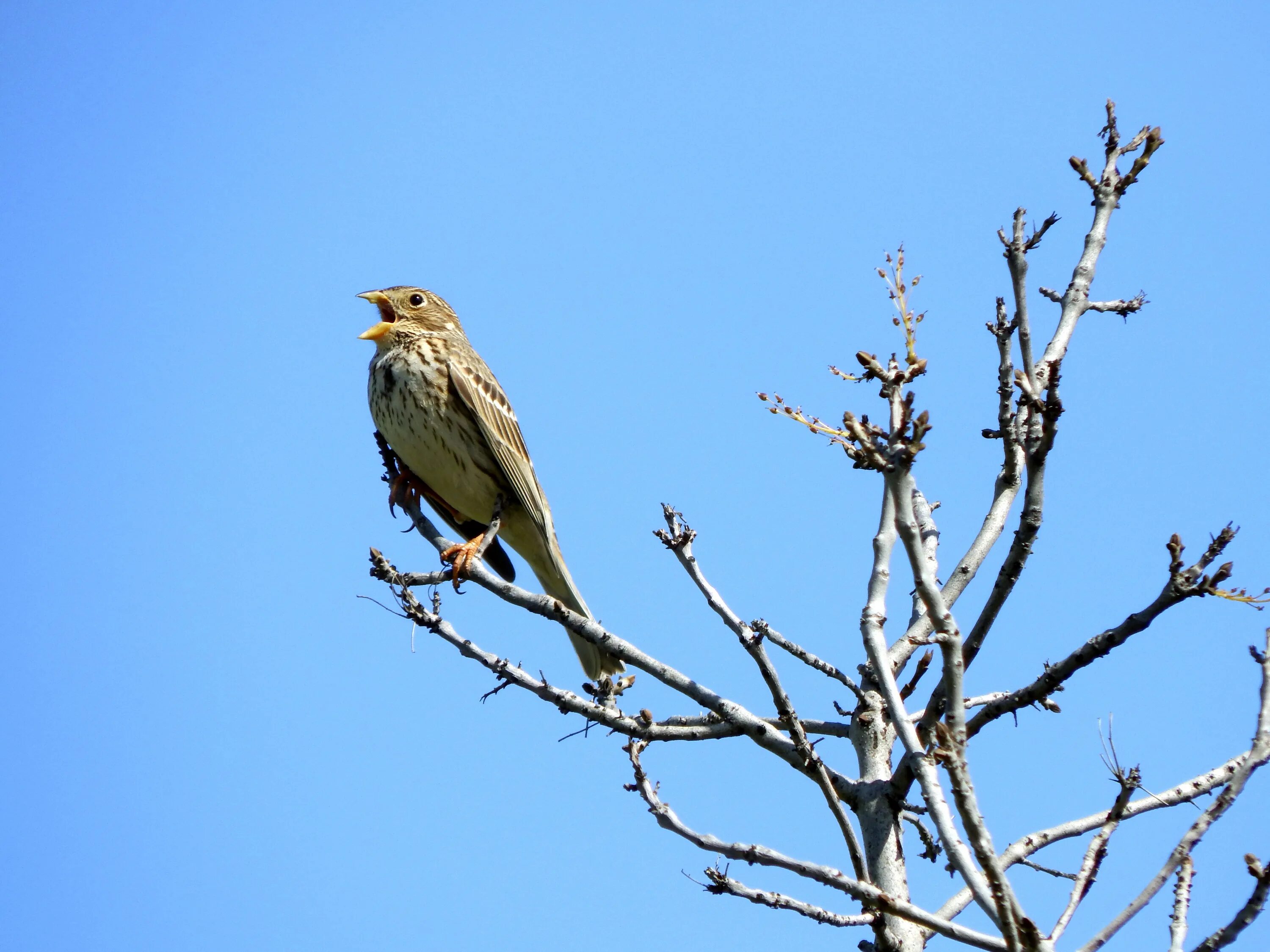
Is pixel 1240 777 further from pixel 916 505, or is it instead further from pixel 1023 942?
pixel 916 505

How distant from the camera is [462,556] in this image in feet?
17.9

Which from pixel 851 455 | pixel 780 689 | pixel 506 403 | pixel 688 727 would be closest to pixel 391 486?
pixel 506 403

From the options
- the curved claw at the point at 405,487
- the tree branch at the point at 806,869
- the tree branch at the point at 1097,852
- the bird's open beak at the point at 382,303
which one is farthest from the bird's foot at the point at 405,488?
the tree branch at the point at 1097,852

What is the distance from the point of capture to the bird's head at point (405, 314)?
25.6 ft

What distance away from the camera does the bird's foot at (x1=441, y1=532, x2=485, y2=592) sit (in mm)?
5282

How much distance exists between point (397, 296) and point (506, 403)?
1212 mm

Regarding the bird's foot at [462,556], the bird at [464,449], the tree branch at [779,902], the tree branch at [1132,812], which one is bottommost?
the tree branch at [779,902]

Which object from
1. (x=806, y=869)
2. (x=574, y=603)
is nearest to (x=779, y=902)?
(x=806, y=869)

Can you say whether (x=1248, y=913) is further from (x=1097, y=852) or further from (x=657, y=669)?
(x=657, y=669)

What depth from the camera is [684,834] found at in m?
4.20

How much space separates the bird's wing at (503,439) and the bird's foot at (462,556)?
3.33 ft

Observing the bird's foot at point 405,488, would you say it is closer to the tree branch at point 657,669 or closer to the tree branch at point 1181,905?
the tree branch at point 657,669

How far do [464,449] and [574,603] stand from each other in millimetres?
1228

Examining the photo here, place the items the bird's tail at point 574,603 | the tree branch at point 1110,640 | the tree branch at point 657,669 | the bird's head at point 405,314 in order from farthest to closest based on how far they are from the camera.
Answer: the bird's head at point 405,314 < the bird's tail at point 574,603 < the tree branch at point 657,669 < the tree branch at point 1110,640
